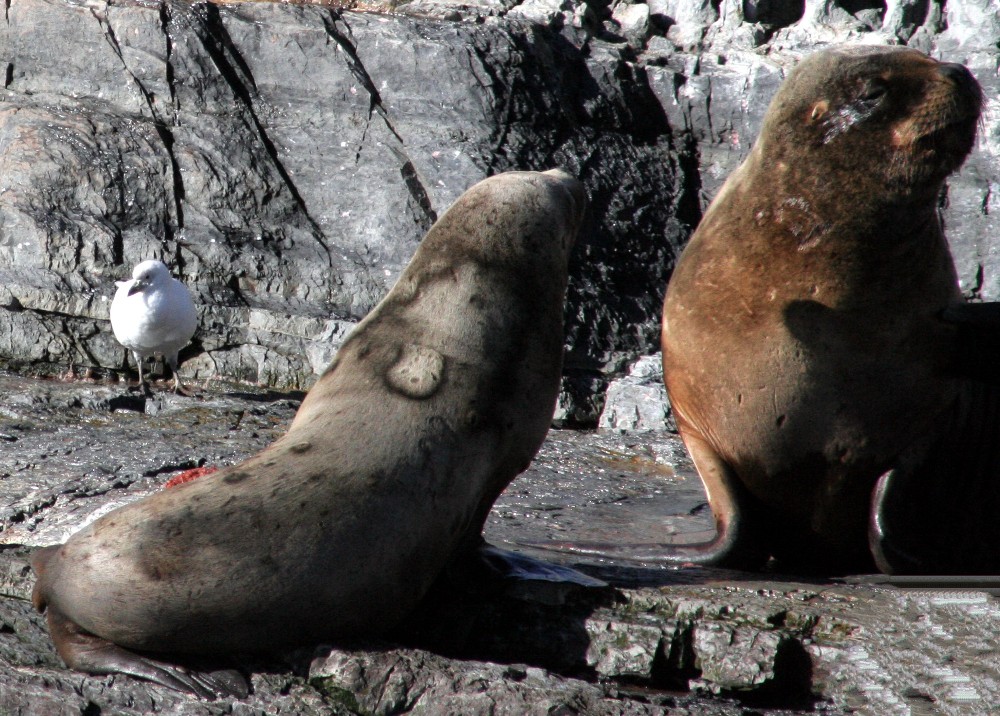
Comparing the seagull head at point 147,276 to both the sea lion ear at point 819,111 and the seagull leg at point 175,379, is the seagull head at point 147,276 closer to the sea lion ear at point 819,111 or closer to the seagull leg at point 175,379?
the seagull leg at point 175,379

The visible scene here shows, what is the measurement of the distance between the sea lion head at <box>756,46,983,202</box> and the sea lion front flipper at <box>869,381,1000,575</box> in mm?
701

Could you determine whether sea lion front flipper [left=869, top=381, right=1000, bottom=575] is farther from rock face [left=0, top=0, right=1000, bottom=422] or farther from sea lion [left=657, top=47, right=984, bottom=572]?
rock face [left=0, top=0, right=1000, bottom=422]

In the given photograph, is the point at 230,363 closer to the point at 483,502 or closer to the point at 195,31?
the point at 195,31

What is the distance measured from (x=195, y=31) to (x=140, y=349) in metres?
2.42

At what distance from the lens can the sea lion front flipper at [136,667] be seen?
2.78m

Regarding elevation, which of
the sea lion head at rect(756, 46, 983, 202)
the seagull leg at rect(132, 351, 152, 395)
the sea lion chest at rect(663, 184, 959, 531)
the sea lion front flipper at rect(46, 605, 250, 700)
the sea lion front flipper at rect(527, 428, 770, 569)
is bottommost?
the seagull leg at rect(132, 351, 152, 395)

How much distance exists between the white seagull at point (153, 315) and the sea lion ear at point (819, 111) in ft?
12.2

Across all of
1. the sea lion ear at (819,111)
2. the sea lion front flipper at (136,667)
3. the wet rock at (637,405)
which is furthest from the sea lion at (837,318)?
the wet rock at (637,405)

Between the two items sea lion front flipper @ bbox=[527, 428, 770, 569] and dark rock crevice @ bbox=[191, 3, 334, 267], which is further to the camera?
dark rock crevice @ bbox=[191, 3, 334, 267]

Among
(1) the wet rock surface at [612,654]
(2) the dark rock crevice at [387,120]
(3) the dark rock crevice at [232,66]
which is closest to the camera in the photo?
(1) the wet rock surface at [612,654]

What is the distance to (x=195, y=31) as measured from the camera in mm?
7852

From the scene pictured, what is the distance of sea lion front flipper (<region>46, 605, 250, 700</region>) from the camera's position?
2.78m

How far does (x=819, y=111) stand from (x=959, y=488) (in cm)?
120

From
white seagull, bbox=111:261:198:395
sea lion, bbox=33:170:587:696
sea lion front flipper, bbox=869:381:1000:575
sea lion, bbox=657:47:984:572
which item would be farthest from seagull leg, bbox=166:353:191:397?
sea lion front flipper, bbox=869:381:1000:575
